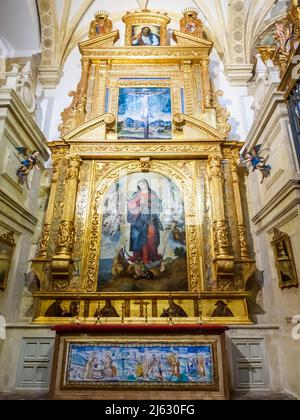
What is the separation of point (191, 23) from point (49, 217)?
6.69m

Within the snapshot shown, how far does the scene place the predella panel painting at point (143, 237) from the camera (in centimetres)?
595

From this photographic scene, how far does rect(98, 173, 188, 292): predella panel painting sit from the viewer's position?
5.95 metres

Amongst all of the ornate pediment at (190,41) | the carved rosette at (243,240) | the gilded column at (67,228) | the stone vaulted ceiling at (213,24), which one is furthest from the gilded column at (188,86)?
the carved rosette at (243,240)

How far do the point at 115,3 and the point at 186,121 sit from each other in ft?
17.3

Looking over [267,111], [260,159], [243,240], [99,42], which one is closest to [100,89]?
[99,42]

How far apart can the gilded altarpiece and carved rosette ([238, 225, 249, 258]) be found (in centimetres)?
2

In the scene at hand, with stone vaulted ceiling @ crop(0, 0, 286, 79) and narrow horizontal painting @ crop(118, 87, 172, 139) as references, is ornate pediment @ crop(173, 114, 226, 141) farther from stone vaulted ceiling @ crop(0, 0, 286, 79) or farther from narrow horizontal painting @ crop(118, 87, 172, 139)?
stone vaulted ceiling @ crop(0, 0, 286, 79)

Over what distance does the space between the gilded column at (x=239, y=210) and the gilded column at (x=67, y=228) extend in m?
3.39

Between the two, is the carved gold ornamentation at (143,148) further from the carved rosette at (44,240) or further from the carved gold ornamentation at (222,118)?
the carved rosette at (44,240)

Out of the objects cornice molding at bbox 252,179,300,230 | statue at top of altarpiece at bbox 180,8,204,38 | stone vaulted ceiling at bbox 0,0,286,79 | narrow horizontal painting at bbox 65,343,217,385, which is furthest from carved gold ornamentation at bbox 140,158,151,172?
statue at top of altarpiece at bbox 180,8,204,38

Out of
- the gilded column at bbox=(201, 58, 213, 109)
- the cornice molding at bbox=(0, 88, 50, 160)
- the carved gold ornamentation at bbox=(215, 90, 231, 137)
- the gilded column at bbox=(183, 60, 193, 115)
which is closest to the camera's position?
the cornice molding at bbox=(0, 88, 50, 160)

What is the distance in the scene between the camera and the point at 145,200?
664 centimetres

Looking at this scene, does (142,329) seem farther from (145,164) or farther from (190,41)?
(190,41)

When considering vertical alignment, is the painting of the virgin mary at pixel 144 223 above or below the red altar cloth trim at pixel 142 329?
above
